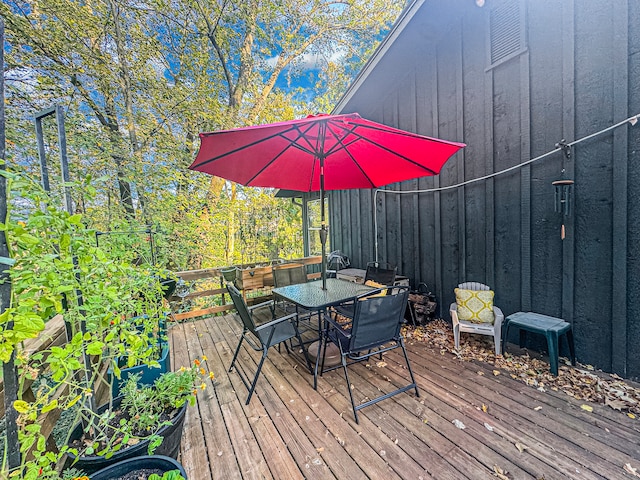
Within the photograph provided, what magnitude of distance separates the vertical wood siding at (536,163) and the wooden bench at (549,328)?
4.1 inches

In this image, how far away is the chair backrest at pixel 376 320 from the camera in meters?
2.12

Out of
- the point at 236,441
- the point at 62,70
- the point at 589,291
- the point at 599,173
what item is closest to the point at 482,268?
the point at 589,291

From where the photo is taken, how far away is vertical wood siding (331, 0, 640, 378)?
2.34m

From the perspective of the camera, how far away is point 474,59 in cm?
346

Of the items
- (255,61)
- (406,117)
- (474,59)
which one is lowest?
(406,117)

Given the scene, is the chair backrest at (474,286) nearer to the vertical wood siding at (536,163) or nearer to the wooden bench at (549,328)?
the vertical wood siding at (536,163)

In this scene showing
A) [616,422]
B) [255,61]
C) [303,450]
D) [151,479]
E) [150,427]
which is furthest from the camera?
[255,61]

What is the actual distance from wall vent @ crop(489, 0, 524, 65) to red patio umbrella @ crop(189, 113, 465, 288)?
1594 millimetres

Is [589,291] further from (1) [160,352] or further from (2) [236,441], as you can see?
(1) [160,352]

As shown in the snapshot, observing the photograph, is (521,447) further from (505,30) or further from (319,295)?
(505,30)

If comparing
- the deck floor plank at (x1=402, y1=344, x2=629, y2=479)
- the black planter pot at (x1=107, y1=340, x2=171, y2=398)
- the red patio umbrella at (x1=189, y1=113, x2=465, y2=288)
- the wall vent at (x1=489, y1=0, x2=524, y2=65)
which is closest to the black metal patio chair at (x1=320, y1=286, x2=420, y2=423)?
the deck floor plank at (x1=402, y1=344, x2=629, y2=479)

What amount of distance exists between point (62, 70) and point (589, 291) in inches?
297

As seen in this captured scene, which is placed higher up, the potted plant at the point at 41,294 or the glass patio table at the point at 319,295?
the potted plant at the point at 41,294

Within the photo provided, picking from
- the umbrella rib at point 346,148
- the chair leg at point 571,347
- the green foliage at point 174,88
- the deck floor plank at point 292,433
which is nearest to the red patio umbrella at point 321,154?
the umbrella rib at point 346,148
